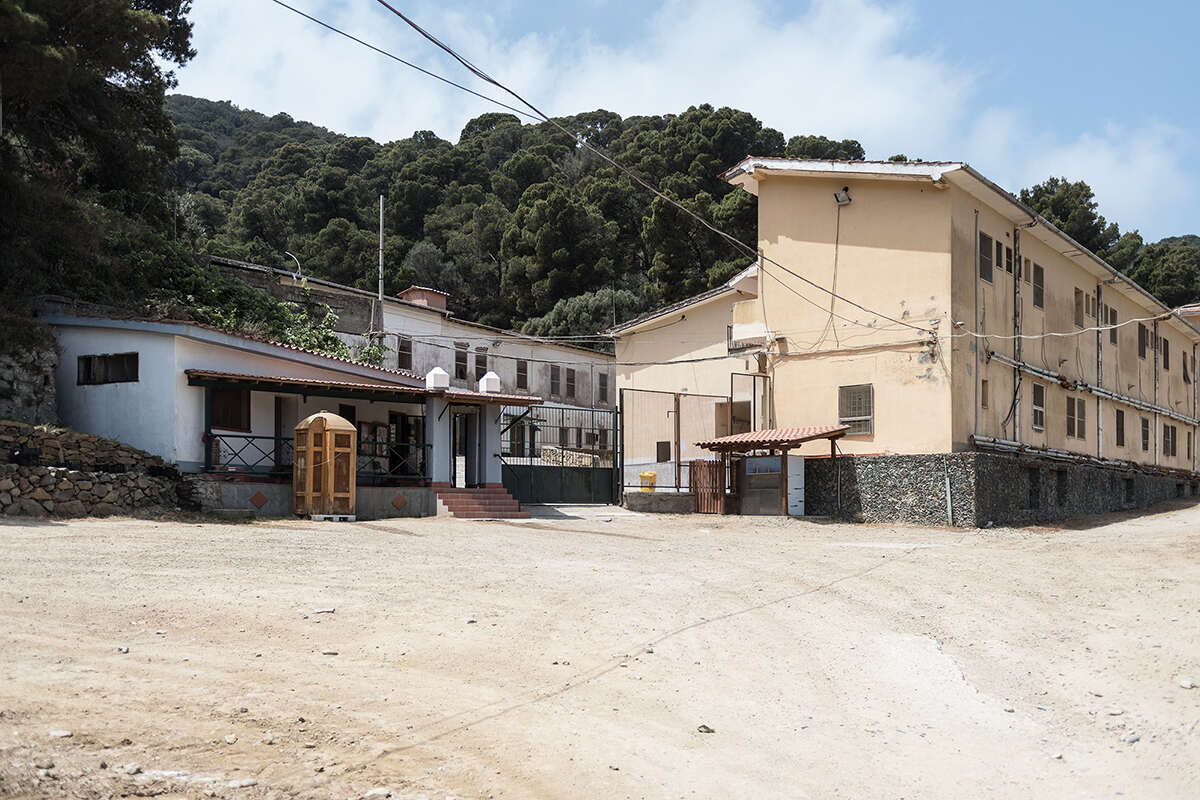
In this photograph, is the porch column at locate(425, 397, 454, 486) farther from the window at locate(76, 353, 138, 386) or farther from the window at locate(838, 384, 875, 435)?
the window at locate(838, 384, 875, 435)

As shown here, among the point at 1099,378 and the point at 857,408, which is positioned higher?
the point at 1099,378

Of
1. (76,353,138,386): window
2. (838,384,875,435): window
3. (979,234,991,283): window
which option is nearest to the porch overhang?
(76,353,138,386): window

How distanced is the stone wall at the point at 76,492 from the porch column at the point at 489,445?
8.46 m

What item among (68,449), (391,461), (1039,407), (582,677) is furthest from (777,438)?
(582,677)

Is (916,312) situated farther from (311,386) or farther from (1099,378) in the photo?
(311,386)

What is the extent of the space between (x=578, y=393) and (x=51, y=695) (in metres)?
44.2

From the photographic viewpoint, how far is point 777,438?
24.4m

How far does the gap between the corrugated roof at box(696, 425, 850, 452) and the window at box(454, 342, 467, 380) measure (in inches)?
838

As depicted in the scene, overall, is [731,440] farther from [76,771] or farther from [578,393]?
[578,393]

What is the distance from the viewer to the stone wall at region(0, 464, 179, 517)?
731 inches

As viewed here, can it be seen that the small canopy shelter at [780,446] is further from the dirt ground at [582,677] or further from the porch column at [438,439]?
the dirt ground at [582,677]

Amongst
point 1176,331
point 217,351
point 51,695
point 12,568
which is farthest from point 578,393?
point 51,695

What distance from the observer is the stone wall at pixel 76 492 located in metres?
18.6

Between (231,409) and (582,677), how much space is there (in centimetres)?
1729
